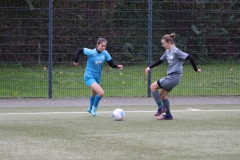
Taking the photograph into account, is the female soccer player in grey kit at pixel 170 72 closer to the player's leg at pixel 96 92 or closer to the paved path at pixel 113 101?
the player's leg at pixel 96 92

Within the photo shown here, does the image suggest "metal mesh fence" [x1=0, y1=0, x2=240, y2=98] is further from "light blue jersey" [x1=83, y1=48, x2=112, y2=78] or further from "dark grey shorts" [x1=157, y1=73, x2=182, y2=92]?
"dark grey shorts" [x1=157, y1=73, x2=182, y2=92]

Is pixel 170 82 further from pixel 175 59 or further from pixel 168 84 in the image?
pixel 175 59

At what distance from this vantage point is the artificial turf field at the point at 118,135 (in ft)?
27.1

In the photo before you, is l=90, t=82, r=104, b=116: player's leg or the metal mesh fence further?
the metal mesh fence

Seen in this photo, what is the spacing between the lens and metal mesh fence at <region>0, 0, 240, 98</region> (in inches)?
679

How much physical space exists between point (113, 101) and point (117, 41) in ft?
6.20

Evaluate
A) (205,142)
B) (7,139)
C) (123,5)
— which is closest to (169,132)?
(205,142)

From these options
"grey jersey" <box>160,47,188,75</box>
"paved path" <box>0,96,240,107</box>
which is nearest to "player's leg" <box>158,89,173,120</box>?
"grey jersey" <box>160,47,188,75</box>

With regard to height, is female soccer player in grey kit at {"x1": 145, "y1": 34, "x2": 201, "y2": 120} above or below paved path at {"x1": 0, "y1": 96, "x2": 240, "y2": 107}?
above

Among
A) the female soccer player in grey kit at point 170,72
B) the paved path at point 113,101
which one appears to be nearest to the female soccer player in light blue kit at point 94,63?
the female soccer player in grey kit at point 170,72

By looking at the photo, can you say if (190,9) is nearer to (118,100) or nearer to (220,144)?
(118,100)

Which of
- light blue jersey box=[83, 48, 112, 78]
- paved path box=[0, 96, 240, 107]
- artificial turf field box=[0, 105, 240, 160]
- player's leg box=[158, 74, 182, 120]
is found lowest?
paved path box=[0, 96, 240, 107]

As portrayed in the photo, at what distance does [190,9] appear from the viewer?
17.9m

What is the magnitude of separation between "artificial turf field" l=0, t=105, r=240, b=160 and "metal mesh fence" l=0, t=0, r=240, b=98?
3119 mm
